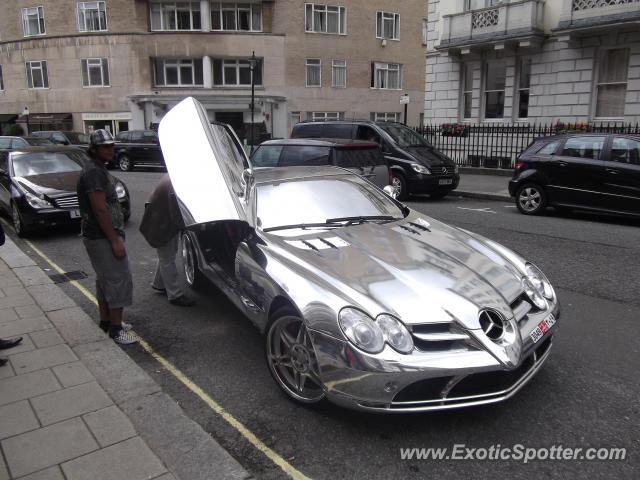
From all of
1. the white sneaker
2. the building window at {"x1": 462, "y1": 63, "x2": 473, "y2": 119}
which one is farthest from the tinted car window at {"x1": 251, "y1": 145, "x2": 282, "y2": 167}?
the building window at {"x1": 462, "y1": 63, "x2": 473, "y2": 119}

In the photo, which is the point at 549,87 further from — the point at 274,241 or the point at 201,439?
the point at 201,439

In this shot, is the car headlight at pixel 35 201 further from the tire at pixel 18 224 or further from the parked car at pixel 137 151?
the parked car at pixel 137 151

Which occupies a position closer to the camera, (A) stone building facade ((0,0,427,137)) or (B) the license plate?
(B) the license plate

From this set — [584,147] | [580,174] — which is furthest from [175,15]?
[580,174]

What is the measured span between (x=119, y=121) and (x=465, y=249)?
35.8 metres

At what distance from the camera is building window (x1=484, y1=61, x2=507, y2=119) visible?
2086 cm

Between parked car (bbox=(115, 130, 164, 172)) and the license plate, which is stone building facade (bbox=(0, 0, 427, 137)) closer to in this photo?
parked car (bbox=(115, 130, 164, 172))

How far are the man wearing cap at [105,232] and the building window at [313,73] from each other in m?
33.0

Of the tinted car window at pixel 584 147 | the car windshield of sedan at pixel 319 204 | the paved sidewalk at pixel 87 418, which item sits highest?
the tinted car window at pixel 584 147

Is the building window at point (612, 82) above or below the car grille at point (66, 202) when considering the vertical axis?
above

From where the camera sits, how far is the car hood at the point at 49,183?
8898 mm

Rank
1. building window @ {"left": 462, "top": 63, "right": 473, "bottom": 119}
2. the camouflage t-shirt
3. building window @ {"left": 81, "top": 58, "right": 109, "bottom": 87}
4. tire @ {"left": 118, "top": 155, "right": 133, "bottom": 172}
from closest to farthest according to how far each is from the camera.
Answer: the camouflage t-shirt → building window @ {"left": 462, "top": 63, "right": 473, "bottom": 119} → tire @ {"left": 118, "top": 155, "right": 133, "bottom": 172} → building window @ {"left": 81, "top": 58, "right": 109, "bottom": 87}

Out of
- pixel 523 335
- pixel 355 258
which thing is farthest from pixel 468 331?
pixel 355 258

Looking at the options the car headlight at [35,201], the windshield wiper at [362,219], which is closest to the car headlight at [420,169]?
the car headlight at [35,201]
